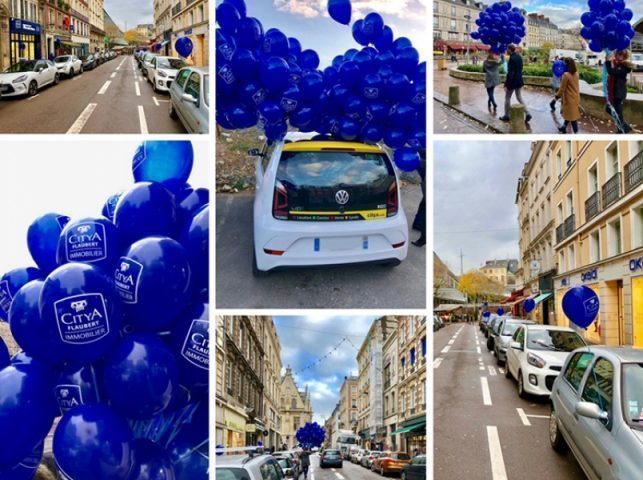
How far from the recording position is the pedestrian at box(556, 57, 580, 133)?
3.32m

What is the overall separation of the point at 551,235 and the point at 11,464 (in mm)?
3878

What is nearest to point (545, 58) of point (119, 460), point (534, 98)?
point (534, 98)

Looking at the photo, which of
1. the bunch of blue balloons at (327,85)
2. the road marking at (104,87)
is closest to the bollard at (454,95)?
the bunch of blue balloons at (327,85)

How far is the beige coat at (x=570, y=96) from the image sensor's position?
332cm

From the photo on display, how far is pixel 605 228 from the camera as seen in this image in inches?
148

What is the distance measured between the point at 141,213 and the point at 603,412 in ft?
8.06

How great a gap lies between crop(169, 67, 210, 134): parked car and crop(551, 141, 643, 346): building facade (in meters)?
2.26

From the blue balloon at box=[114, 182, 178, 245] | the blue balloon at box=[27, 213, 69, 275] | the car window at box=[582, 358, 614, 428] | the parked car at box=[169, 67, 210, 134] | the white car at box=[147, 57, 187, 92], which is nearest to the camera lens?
the car window at box=[582, 358, 614, 428]

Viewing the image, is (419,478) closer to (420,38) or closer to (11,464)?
(11,464)

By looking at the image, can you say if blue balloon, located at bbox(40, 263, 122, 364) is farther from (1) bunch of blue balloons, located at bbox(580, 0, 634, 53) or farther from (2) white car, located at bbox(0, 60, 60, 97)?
(1) bunch of blue balloons, located at bbox(580, 0, 634, 53)

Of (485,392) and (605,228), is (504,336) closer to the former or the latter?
(485,392)

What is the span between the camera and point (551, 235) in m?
4.12

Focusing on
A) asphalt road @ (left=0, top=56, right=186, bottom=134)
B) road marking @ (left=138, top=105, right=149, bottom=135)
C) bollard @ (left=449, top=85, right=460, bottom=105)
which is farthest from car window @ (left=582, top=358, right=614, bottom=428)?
road marking @ (left=138, top=105, right=149, bottom=135)

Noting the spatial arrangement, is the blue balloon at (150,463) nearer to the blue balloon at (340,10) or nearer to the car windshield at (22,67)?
the car windshield at (22,67)
